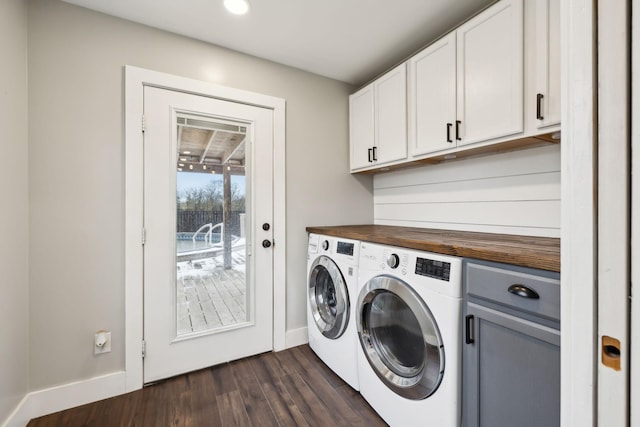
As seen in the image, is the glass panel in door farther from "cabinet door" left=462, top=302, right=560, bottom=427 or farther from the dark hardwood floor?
"cabinet door" left=462, top=302, right=560, bottom=427

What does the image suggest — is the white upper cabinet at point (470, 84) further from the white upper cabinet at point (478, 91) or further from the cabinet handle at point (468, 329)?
the cabinet handle at point (468, 329)

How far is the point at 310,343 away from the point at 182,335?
0.94m

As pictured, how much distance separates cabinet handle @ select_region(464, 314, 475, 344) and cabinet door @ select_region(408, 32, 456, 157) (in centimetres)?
101

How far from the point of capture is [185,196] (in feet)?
6.17

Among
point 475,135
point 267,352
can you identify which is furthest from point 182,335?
point 475,135

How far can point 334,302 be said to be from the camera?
1917 millimetres

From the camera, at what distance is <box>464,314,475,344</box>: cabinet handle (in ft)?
3.49

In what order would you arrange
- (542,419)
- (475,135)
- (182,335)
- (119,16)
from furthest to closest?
(182,335) → (119,16) → (475,135) → (542,419)

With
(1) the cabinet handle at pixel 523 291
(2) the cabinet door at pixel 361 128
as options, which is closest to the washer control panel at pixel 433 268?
(1) the cabinet handle at pixel 523 291

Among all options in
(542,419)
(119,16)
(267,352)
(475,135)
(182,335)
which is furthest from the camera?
(267,352)

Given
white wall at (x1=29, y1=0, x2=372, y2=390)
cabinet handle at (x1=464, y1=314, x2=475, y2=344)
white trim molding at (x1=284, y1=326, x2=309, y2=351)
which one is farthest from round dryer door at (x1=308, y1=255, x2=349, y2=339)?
white wall at (x1=29, y1=0, x2=372, y2=390)

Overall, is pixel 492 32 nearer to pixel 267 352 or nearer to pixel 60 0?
pixel 60 0

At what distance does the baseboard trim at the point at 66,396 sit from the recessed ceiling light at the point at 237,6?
2292 mm

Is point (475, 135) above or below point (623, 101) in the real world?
above
